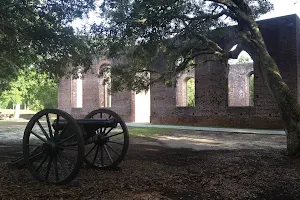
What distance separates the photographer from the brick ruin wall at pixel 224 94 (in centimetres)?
1823

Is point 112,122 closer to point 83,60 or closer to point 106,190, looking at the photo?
point 106,190

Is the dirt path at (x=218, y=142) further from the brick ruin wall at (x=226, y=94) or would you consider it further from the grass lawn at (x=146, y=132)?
the brick ruin wall at (x=226, y=94)

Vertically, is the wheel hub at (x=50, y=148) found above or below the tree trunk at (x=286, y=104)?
below

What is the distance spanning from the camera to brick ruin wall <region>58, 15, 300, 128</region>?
18234 mm

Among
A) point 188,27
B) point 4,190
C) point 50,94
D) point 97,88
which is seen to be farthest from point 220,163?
point 50,94

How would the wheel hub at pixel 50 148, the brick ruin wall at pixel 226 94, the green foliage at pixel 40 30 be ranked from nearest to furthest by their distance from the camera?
the wheel hub at pixel 50 148, the green foliage at pixel 40 30, the brick ruin wall at pixel 226 94

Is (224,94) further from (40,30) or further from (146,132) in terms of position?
Answer: (40,30)

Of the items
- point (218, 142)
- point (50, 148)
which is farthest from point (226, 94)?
point (50, 148)

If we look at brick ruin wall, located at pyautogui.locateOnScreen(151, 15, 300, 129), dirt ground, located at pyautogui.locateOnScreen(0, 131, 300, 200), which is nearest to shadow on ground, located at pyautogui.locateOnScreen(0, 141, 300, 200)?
dirt ground, located at pyautogui.locateOnScreen(0, 131, 300, 200)

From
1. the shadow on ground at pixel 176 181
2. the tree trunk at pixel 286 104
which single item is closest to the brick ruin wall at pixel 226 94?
the tree trunk at pixel 286 104

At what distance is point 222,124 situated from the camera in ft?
67.5

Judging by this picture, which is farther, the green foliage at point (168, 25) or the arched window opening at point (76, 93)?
the arched window opening at point (76, 93)

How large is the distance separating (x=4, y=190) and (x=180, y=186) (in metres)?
2.86

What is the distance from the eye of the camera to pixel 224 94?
20703 millimetres
